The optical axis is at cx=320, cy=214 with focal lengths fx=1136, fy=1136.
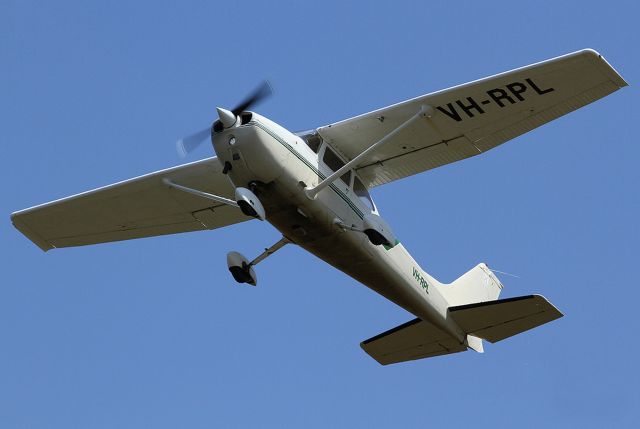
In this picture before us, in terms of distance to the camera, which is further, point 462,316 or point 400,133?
point 462,316

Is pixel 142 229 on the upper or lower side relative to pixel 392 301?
upper

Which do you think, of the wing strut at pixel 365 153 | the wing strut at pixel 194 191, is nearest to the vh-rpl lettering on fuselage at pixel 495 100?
the wing strut at pixel 365 153

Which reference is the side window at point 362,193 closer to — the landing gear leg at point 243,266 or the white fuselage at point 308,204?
the white fuselage at point 308,204

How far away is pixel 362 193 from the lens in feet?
60.8

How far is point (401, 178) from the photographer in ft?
63.3

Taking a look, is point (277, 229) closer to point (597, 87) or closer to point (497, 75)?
point (497, 75)

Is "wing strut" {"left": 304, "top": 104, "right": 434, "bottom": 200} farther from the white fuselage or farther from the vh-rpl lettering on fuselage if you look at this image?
the vh-rpl lettering on fuselage

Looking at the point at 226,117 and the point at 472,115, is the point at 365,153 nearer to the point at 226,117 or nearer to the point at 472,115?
the point at 472,115

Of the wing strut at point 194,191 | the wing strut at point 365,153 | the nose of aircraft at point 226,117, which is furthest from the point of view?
the wing strut at point 194,191

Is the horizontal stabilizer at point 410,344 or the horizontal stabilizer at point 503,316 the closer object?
the horizontal stabilizer at point 503,316

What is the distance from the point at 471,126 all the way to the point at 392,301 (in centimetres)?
353

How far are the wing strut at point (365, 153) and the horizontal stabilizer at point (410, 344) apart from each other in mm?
4031

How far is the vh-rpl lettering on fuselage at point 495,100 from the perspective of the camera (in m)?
17.5

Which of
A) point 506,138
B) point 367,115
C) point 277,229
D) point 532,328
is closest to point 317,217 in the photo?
point 277,229
